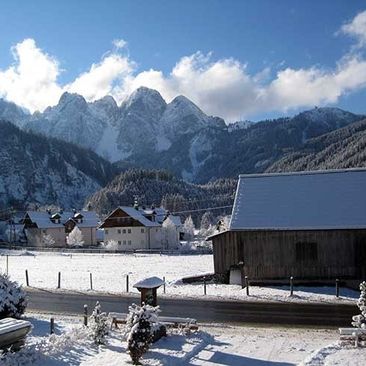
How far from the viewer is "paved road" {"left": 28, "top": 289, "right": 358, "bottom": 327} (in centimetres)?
2122

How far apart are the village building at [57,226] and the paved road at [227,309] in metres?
69.2

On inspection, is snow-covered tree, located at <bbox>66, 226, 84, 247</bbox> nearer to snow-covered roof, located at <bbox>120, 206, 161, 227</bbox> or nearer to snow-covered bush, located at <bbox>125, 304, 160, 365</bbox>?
snow-covered roof, located at <bbox>120, 206, 161, 227</bbox>

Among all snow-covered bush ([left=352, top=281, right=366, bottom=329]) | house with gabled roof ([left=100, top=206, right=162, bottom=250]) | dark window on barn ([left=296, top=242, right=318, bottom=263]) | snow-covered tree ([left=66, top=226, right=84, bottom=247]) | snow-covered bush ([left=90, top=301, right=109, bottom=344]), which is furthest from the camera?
snow-covered tree ([left=66, top=226, right=84, bottom=247])

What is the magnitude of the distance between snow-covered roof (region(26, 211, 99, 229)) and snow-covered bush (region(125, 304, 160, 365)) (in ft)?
282

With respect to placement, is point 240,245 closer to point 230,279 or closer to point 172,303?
point 230,279

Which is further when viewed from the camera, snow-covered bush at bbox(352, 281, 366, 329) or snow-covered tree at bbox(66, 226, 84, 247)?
snow-covered tree at bbox(66, 226, 84, 247)

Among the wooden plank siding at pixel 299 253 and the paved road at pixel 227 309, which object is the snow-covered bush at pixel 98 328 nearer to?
the paved road at pixel 227 309

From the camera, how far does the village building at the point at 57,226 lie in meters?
97.9

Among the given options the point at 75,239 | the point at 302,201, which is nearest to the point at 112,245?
the point at 75,239

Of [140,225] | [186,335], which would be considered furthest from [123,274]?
[140,225]

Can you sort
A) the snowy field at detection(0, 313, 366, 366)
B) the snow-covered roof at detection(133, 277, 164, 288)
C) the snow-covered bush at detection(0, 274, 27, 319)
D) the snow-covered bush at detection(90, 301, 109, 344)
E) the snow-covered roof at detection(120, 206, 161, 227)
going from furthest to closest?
the snow-covered roof at detection(120, 206, 161, 227) < the snow-covered bush at detection(0, 274, 27, 319) < the snow-covered roof at detection(133, 277, 164, 288) < the snow-covered bush at detection(90, 301, 109, 344) < the snowy field at detection(0, 313, 366, 366)

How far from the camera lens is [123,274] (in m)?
38.8

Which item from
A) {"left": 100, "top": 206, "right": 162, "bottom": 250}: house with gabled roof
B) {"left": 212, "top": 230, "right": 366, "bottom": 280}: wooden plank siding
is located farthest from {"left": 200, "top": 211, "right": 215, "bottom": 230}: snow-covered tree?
{"left": 212, "top": 230, "right": 366, "bottom": 280}: wooden plank siding

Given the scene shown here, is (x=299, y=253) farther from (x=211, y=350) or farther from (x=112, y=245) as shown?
(x=112, y=245)
